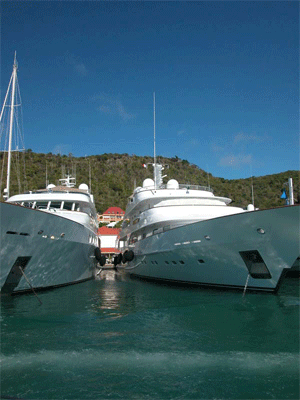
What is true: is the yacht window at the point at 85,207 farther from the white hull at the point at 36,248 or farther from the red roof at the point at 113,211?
the red roof at the point at 113,211

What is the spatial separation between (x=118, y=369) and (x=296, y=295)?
38.4 ft

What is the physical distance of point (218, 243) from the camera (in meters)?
14.3

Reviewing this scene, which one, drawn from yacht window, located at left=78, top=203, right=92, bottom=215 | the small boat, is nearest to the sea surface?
the small boat

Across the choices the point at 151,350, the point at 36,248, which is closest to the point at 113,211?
the point at 36,248

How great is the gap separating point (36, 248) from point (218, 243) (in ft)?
26.3

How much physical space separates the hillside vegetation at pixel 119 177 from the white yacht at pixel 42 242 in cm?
6917

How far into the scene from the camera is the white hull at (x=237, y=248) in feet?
41.9

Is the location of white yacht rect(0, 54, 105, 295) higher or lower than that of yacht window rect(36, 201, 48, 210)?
lower

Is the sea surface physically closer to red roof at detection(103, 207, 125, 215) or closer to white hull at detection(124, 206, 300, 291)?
white hull at detection(124, 206, 300, 291)

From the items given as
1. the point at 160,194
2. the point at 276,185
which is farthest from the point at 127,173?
the point at 160,194

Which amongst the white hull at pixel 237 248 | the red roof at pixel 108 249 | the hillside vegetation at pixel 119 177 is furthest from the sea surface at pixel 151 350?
the hillside vegetation at pixel 119 177

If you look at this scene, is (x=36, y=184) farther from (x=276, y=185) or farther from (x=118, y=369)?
(x=118, y=369)

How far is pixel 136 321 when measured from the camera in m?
10.0

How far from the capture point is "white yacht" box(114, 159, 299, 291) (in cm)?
1290
